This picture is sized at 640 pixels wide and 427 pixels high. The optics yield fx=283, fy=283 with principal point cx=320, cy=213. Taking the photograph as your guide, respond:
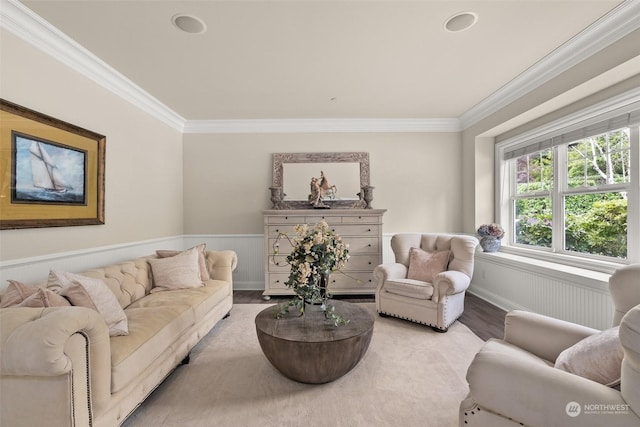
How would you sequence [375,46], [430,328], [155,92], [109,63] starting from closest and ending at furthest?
[375,46] < [109,63] < [430,328] < [155,92]

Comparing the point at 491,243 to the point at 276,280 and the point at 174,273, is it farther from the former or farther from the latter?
the point at 174,273

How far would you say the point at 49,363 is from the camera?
1229 mm

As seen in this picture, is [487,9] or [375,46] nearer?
[487,9]

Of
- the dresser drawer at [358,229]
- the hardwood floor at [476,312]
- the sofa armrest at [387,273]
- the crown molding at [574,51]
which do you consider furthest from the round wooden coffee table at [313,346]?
the crown molding at [574,51]

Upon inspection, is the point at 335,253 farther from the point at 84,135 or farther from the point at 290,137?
the point at 290,137

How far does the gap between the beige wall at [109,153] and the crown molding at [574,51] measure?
455cm

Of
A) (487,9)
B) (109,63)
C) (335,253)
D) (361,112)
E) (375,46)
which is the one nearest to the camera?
(487,9)

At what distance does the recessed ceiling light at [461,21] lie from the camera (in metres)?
2.19

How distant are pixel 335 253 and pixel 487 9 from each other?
2192 mm

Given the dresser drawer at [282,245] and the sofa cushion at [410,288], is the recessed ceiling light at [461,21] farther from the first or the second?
the dresser drawer at [282,245]

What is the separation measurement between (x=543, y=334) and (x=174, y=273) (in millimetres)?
3125

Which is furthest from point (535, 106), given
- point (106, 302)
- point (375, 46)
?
point (106, 302)

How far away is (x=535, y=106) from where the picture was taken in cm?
315

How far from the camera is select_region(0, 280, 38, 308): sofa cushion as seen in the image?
1.64 metres
